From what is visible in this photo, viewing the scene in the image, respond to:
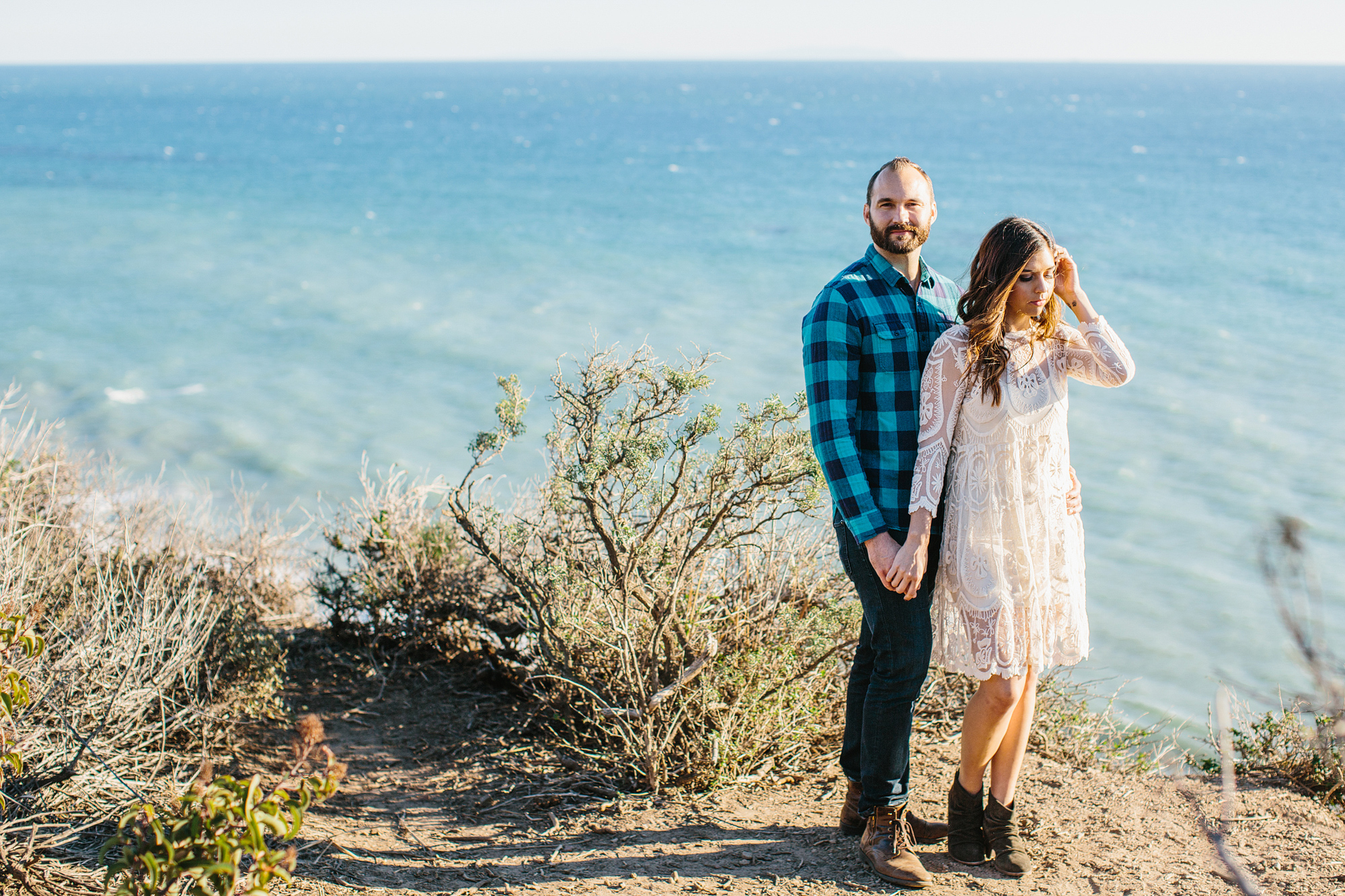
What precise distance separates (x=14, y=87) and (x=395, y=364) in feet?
487

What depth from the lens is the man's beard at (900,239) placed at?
114 inches

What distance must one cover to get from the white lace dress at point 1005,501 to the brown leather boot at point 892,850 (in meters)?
0.52

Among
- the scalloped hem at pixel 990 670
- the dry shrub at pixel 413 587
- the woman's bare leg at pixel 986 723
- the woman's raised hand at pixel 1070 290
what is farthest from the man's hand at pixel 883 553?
the dry shrub at pixel 413 587

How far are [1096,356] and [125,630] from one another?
3442 mm

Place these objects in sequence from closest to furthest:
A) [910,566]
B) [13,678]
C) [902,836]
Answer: [13,678]
[910,566]
[902,836]

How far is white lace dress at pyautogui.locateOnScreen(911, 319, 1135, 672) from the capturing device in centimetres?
280

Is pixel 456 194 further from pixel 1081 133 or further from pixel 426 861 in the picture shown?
pixel 1081 133

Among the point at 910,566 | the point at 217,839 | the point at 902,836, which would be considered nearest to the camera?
the point at 217,839

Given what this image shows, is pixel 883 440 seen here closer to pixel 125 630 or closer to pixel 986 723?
pixel 986 723

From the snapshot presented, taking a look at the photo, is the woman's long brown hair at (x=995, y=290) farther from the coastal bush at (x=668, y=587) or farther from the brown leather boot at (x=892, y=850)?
the brown leather boot at (x=892, y=850)

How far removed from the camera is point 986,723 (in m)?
2.96

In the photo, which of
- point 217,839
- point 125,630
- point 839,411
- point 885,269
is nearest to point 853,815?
point 839,411

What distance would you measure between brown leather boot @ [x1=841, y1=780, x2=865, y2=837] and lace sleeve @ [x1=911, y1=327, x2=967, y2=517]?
1052 millimetres

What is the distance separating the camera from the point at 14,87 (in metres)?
131
